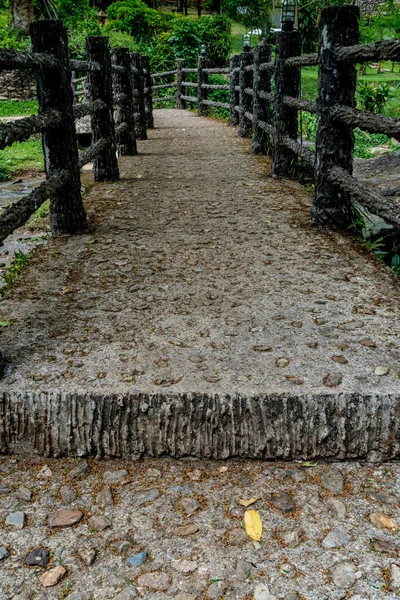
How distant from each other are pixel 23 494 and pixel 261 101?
6025 mm

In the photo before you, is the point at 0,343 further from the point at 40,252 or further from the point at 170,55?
the point at 170,55

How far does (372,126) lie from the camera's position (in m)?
3.17

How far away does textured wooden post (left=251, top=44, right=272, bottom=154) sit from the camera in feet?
23.0

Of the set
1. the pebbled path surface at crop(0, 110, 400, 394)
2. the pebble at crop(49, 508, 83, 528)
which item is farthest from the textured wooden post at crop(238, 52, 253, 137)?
the pebble at crop(49, 508, 83, 528)

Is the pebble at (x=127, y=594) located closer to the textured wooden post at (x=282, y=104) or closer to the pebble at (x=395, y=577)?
the pebble at (x=395, y=577)

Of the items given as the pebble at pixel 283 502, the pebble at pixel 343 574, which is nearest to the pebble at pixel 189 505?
the pebble at pixel 283 502

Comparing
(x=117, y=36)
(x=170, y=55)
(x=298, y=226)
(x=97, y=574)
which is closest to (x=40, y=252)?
(x=298, y=226)

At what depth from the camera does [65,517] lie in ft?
6.29

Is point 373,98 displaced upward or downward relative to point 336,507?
upward

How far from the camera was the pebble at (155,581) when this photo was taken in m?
1.67

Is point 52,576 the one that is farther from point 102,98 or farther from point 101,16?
point 101,16

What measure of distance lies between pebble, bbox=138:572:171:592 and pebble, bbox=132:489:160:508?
0.93ft

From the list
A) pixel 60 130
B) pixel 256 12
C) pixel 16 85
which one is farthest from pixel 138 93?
pixel 256 12

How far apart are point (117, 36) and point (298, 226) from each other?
1956cm
